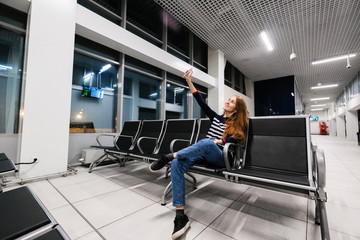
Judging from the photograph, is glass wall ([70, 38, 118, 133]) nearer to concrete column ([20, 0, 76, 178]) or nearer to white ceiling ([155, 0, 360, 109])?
concrete column ([20, 0, 76, 178])

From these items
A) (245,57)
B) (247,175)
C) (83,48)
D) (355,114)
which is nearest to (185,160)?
(247,175)

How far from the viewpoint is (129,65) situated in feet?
13.9

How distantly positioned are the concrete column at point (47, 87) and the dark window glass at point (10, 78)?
20.4 inches

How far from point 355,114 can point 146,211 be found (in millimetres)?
14548

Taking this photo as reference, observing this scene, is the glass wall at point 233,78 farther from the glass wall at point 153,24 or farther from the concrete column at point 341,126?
the concrete column at point 341,126

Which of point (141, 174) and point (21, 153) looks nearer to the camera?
point (21, 153)

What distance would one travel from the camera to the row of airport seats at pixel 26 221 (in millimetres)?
521

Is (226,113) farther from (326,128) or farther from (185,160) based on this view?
(326,128)

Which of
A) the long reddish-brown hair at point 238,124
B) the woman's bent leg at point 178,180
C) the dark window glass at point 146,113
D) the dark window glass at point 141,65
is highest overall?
the dark window glass at point 141,65

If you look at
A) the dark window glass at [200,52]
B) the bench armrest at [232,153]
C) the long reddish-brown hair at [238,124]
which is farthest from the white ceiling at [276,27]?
the bench armrest at [232,153]

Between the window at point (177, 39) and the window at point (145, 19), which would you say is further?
the window at point (177, 39)

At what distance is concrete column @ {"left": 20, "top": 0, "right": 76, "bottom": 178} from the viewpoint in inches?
89.3

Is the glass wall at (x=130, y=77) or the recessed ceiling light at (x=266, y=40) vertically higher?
the recessed ceiling light at (x=266, y=40)

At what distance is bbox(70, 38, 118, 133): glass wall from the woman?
8.28ft
